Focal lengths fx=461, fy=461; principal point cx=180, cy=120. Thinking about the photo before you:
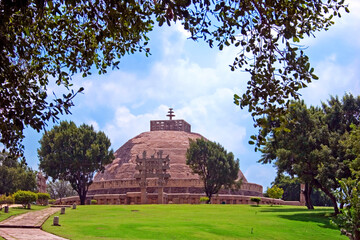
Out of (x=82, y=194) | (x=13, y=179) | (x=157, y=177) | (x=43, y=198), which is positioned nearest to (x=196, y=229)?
(x=43, y=198)

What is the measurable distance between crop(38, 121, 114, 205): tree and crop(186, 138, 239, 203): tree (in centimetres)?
888

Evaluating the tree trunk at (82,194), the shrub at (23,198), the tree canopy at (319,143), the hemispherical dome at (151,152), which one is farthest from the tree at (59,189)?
the tree canopy at (319,143)

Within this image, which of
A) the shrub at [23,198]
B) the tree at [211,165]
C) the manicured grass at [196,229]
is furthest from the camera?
the tree at [211,165]

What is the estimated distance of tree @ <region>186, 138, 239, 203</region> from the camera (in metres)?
47.1

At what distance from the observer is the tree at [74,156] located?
142 ft

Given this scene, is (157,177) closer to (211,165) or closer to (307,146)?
(211,165)

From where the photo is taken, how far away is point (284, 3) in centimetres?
842

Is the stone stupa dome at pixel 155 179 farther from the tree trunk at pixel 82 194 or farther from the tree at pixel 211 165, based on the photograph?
the tree trunk at pixel 82 194

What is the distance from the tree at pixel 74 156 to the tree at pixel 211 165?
888 centimetres

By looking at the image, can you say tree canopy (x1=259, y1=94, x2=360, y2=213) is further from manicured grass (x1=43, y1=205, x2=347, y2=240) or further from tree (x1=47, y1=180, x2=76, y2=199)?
tree (x1=47, y1=180, x2=76, y2=199)

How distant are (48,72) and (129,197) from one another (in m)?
36.9

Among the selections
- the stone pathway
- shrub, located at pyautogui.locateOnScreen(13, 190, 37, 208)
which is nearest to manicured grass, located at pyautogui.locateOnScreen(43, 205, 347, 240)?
the stone pathway

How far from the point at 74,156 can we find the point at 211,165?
13.7m

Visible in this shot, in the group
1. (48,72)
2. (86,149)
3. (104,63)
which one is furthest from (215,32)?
(86,149)
